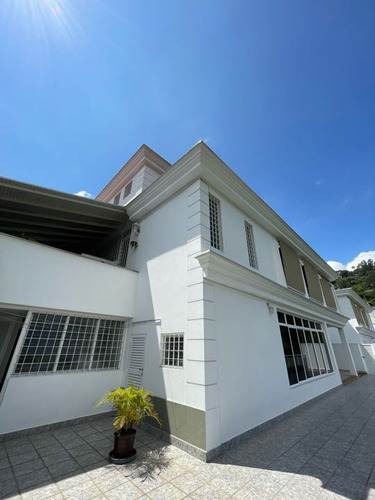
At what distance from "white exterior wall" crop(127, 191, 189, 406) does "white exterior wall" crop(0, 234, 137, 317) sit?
68 centimetres

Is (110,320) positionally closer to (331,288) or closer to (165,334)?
(165,334)

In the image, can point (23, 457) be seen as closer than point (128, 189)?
Yes

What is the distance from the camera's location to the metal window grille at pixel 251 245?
700 centimetres

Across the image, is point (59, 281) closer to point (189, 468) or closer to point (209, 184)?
point (189, 468)

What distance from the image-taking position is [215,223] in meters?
5.95

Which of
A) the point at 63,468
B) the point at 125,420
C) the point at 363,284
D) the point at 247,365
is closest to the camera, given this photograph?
the point at 63,468

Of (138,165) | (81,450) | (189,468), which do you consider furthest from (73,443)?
(138,165)

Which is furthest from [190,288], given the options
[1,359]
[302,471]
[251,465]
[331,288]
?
[331,288]

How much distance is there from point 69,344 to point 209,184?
19.1ft

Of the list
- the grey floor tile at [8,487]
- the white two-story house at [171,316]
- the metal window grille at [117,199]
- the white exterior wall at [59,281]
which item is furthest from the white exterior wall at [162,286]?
the metal window grille at [117,199]

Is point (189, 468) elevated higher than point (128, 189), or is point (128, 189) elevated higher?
point (128, 189)

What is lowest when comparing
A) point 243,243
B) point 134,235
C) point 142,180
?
point 243,243

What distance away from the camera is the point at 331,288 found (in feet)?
47.4

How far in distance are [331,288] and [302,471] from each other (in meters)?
13.9
